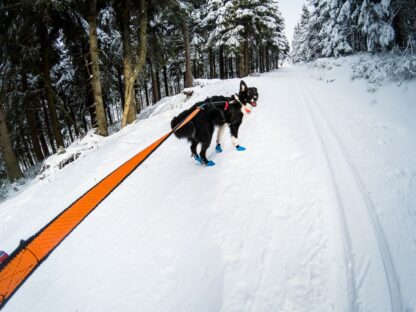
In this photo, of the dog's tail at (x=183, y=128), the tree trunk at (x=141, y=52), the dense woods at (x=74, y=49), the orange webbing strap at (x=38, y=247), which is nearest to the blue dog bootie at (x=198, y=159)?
the dog's tail at (x=183, y=128)

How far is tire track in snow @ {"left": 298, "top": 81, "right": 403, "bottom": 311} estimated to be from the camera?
2.24m

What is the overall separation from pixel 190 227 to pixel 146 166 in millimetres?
2694

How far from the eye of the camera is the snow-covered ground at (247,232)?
2334 millimetres

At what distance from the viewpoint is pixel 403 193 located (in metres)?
3.52

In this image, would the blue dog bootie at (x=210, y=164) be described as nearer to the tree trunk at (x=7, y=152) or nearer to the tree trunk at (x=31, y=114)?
the tree trunk at (x=7, y=152)

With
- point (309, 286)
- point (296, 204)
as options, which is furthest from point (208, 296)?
point (296, 204)

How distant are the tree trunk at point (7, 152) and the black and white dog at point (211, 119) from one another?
908 cm

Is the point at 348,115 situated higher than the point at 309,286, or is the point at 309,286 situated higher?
the point at 348,115

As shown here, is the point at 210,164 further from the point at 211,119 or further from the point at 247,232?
the point at 247,232

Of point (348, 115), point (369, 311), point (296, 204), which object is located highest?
point (348, 115)

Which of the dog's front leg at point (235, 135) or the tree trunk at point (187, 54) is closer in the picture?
the dog's front leg at point (235, 135)

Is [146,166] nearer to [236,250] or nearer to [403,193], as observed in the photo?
[236,250]

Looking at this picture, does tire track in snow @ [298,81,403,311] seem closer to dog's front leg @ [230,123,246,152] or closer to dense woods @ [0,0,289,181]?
dog's front leg @ [230,123,246,152]

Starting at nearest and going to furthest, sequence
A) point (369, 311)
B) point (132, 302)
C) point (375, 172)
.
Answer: point (369, 311)
point (132, 302)
point (375, 172)
